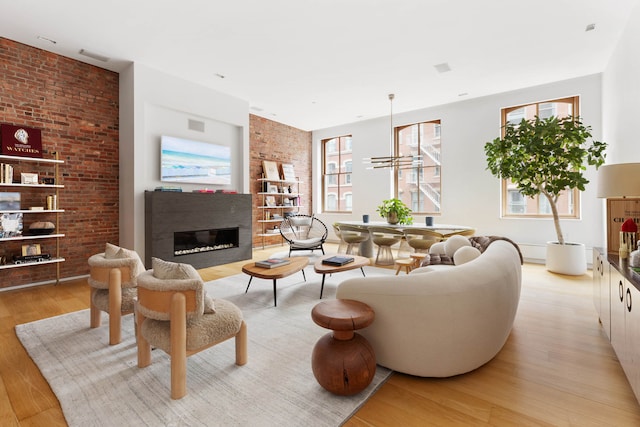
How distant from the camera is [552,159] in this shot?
452cm

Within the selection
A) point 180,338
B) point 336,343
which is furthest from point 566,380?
point 180,338

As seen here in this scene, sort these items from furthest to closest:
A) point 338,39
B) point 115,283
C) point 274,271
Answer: point 338,39 → point 274,271 → point 115,283

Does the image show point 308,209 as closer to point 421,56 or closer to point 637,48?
point 421,56

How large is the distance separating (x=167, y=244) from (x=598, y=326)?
5432 millimetres

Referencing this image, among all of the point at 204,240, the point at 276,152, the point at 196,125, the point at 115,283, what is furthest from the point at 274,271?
the point at 276,152

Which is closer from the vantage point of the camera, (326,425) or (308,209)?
(326,425)

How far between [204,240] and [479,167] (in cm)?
565

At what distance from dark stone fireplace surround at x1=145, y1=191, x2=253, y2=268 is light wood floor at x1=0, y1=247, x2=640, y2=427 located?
2.04m

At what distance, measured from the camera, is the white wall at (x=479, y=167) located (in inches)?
203

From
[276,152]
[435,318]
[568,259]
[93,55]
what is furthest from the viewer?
[276,152]

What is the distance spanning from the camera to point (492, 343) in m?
2.06

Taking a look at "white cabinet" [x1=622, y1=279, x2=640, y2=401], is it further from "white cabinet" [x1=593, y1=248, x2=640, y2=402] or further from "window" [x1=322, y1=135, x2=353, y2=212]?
"window" [x1=322, y1=135, x2=353, y2=212]

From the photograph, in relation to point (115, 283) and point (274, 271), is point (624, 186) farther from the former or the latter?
point (115, 283)

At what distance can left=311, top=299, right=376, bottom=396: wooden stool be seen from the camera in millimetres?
1714
